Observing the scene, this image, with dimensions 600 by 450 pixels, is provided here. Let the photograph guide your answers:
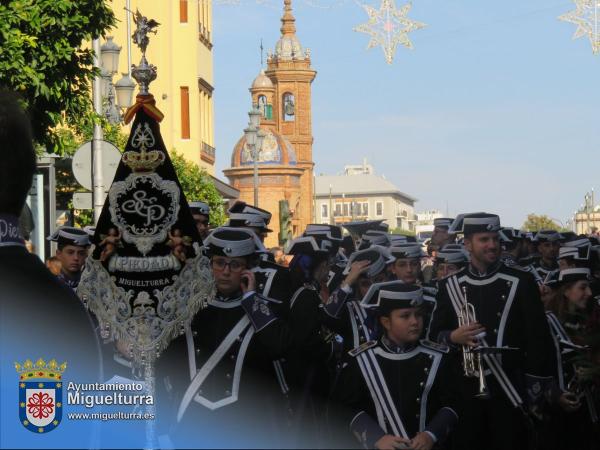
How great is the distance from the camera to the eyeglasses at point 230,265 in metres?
8.16

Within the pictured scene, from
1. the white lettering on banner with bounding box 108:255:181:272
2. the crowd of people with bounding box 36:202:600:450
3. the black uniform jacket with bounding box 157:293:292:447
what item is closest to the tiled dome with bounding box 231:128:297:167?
the crowd of people with bounding box 36:202:600:450

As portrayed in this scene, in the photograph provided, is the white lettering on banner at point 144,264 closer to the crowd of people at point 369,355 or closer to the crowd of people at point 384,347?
the crowd of people at point 369,355

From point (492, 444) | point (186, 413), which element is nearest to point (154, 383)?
point (186, 413)

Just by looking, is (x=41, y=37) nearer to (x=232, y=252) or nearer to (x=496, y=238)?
(x=496, y=238)

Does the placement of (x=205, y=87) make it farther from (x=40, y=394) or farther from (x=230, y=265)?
(x=40, y=394)

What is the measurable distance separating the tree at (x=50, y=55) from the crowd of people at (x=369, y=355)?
4.01m

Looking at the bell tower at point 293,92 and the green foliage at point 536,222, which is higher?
the bell tower at point 293,92

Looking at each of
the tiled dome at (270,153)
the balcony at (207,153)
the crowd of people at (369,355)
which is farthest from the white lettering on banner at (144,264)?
the tiled dome at (270,153)

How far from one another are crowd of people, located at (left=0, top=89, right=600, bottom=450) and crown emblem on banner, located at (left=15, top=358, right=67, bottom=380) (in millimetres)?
1629

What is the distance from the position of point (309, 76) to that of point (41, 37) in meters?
119

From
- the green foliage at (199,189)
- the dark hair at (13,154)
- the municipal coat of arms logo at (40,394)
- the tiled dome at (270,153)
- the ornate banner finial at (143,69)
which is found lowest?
the municipal coat of arms logo at (40,394)

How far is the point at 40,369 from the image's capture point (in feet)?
12.5

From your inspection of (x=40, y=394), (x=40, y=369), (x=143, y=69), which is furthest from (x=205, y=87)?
(x=40, y=369)

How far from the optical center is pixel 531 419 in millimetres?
10422
